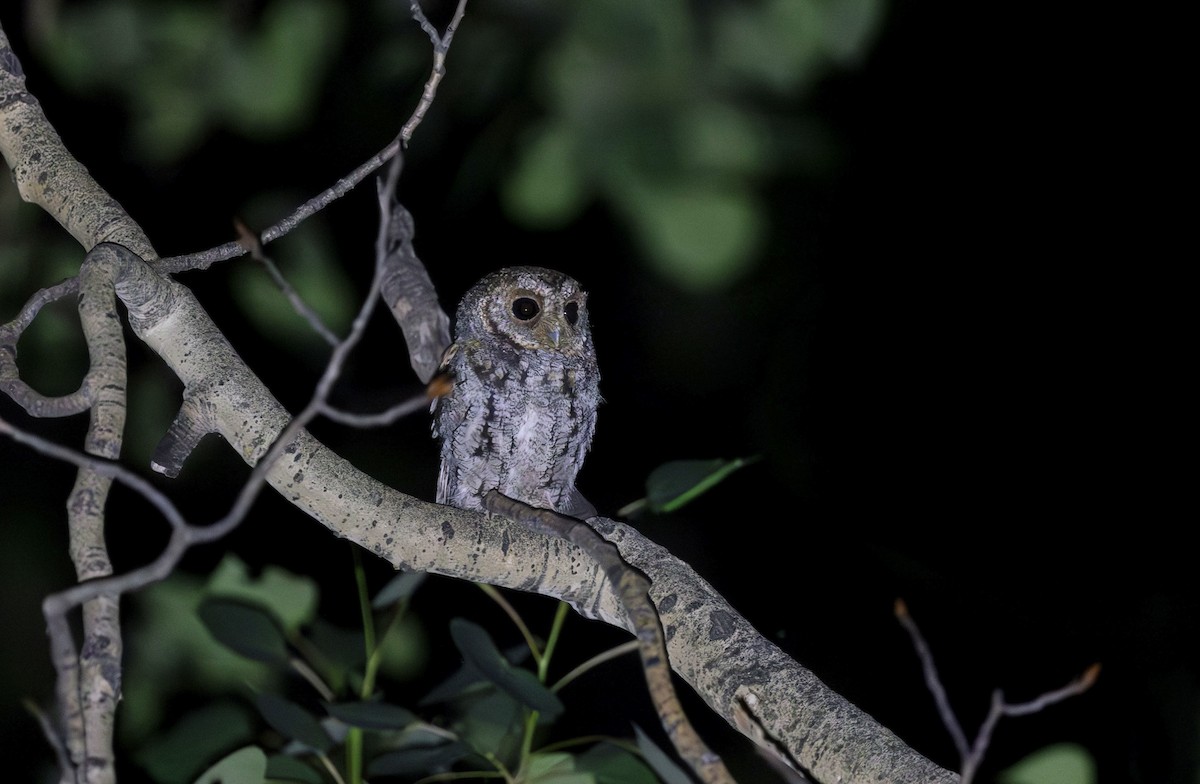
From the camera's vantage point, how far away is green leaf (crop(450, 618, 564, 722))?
116 cm

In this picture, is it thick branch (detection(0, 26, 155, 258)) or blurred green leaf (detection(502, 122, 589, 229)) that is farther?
blurred green leaf (detection(502, 122, 589, 229))

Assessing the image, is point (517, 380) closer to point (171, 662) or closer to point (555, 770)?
point (555, 770)

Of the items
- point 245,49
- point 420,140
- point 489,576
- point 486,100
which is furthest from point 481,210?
point 489,576

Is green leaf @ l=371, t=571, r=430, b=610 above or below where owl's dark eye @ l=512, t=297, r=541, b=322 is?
below

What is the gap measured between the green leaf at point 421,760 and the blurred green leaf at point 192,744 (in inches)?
8.5

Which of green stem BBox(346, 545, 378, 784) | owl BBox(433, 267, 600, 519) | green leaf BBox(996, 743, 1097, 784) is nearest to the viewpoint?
green leaf BBox(996, 743, 1097, 784)

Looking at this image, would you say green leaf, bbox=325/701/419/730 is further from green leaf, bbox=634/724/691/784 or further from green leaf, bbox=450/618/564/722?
green leaf, bbox=634/724/691/784

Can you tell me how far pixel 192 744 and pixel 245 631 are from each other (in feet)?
0.61

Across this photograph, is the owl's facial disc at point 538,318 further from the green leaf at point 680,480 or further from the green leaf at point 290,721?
the green leaf at point 290,721

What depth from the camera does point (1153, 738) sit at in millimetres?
1948

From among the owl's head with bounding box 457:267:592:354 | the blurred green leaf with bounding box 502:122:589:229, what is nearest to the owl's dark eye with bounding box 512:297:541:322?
the owl's head with bounding box 457:267:592:354

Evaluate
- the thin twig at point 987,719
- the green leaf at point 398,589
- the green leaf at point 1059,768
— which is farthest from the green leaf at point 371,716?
the green leaf at point 1059,768

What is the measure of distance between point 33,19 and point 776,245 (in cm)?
196

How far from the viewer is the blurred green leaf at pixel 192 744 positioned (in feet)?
4.15
